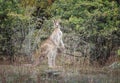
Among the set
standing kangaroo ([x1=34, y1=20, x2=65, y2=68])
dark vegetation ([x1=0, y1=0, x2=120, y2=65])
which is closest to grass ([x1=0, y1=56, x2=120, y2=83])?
standing kangaroo ([x1=34, y1=20, x2=65, y2=68])

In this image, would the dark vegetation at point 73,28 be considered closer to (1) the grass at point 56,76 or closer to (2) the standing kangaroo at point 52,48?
(1) the grass at point 56,76

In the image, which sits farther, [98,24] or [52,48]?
[98,24]

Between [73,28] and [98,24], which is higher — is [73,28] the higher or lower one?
the lower one

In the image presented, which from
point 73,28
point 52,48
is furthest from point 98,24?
point 52,48

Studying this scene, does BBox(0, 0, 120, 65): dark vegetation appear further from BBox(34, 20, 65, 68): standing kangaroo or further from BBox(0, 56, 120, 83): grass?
BBox(34, 20, 65, 68): standing kangaroo

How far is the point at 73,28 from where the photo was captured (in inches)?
792

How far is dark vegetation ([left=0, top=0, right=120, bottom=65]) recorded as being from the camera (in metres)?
19.7

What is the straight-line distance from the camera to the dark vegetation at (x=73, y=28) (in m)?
19.7

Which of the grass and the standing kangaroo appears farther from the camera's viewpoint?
the standing kangaroo

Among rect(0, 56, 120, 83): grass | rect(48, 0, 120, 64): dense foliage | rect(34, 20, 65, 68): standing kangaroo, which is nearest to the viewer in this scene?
rect(0, 56, 120, 83): grass

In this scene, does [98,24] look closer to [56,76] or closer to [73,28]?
[73,28]

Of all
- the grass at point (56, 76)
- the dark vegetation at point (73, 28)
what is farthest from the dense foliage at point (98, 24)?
the grass at point (56, 76)

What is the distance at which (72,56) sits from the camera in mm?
19422

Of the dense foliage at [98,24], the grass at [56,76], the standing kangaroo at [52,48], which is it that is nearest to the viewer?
the grass at [56,76]
